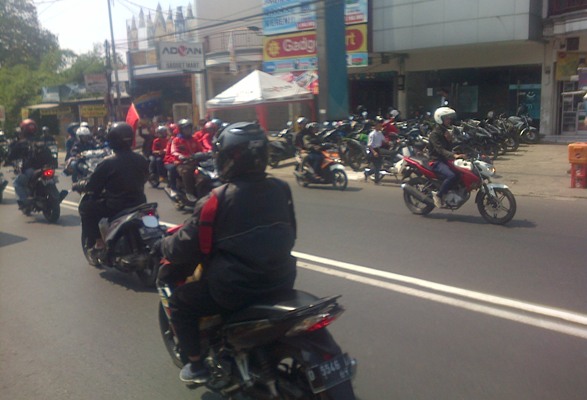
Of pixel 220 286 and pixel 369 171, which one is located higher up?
pixel 220 286

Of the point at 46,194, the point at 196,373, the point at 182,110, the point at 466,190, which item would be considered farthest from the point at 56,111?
the point at 196,373

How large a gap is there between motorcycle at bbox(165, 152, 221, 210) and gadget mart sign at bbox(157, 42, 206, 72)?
54.9ft

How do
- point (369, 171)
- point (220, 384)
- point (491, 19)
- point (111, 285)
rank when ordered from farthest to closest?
point (491, 19) < point (369, 171) < point (111, 285) < point (220, 384)

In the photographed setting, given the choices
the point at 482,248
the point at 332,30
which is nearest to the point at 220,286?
the point at 482,248

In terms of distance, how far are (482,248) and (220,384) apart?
459cm

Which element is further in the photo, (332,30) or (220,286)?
(332,30)

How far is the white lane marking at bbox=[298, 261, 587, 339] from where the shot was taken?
14.7ft

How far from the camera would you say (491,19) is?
19.5m

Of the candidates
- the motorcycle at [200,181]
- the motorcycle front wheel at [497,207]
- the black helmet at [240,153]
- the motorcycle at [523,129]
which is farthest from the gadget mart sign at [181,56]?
the black helmet at [240,153]

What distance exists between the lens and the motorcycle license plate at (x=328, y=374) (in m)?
2.63

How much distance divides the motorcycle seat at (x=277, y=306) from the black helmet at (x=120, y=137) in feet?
11.2

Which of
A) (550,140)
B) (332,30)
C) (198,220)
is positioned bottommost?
(550,140)

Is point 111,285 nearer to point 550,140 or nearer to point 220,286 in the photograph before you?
point 220,286

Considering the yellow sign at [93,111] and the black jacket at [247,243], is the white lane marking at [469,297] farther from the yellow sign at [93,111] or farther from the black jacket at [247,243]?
the yellow sign at [93,111]
